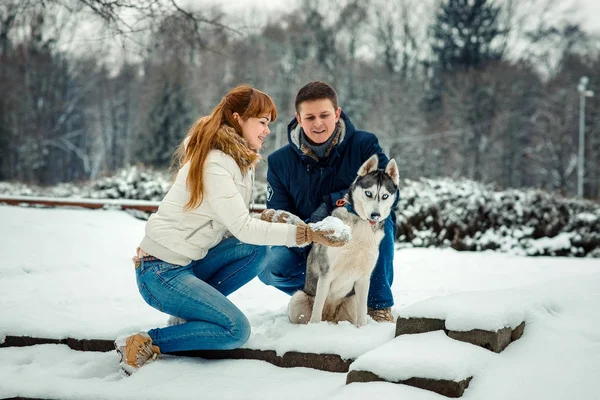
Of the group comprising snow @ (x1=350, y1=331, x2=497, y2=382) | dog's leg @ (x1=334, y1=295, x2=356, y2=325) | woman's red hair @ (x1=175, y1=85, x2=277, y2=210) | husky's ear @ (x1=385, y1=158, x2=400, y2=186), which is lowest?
dog's leg @ (x1=334, y1=295, x2=356, y2=325)

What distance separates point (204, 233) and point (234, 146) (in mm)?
530

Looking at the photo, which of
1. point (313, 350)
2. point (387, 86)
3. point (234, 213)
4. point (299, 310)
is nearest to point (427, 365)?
point (313, 350)

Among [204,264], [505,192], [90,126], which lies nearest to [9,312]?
[204,264]

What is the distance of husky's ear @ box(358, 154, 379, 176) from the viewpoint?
365 centimetres

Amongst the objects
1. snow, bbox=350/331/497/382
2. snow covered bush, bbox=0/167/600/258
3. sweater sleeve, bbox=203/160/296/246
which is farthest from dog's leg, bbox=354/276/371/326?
snow covered bush, bbox=0/167/600/258

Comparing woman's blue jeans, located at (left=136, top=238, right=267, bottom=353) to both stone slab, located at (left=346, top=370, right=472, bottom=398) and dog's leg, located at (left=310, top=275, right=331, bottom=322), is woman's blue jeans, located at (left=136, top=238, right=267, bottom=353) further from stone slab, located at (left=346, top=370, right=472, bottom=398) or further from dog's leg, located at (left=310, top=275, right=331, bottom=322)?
stone slab, located at (left=346, top=370, right=472, bottom=398)

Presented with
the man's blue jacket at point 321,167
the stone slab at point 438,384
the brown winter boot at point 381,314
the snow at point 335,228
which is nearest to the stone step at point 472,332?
the stone slab at point 438,384

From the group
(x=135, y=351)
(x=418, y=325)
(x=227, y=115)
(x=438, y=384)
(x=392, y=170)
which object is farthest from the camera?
(x=392, y=170)

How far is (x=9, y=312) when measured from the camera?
13.5ft

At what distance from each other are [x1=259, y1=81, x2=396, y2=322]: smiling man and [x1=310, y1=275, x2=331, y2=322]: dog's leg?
1.42 ft

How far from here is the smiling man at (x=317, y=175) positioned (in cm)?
384

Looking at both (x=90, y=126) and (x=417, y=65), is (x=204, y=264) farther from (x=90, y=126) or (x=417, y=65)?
(x=90, y=126)

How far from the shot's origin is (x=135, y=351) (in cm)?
313

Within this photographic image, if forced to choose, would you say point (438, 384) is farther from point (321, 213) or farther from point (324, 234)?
point (321, 213)
